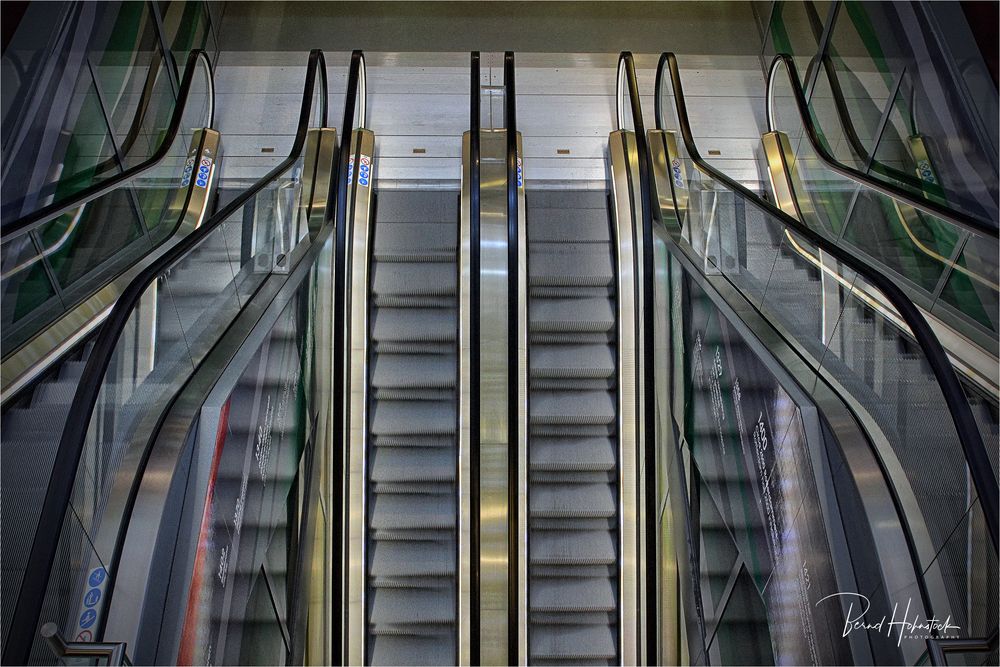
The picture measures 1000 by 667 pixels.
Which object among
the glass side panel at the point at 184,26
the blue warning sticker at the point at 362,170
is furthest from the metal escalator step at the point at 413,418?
the glass side panel at the point at 184,26

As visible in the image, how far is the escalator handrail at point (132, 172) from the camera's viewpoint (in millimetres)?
3078

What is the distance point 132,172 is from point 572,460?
307 cm

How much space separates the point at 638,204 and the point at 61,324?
12.2 ft

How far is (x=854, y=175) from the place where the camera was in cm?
442

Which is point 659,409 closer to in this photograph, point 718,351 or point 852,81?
point 718,351

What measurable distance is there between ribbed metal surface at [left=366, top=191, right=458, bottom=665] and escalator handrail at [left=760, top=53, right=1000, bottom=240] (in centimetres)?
250

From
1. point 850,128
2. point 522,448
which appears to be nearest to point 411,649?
point 522,448

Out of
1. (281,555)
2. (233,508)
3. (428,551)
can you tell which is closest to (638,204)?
(428,551)

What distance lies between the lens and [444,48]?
7977 millimetres

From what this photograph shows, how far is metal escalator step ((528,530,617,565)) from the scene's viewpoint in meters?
5.29

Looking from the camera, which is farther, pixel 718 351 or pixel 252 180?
pixel 252 180

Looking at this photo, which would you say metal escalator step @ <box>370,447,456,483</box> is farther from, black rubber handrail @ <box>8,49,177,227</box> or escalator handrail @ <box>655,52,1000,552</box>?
escalator handrail @ <box>655,52,1000,552</box>

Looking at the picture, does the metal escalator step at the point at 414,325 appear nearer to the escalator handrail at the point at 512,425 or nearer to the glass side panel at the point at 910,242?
the escalator handrail at the point at 512,425

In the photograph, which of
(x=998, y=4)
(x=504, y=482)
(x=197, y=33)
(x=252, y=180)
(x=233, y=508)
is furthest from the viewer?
(x=197, y=33)
